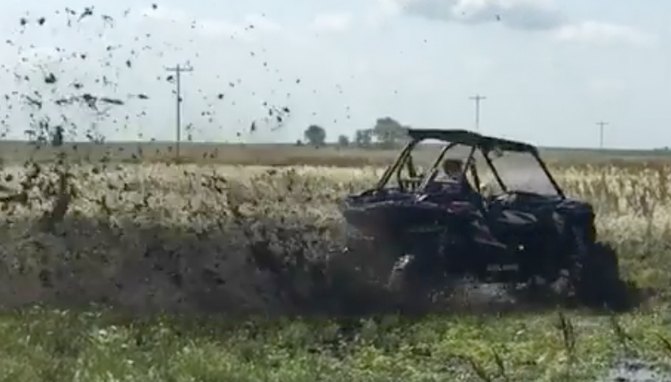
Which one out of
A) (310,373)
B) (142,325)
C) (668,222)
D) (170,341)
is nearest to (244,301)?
(142,325)

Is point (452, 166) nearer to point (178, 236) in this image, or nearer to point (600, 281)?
point (600, 281)

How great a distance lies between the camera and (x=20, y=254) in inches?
727

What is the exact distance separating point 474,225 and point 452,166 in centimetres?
110

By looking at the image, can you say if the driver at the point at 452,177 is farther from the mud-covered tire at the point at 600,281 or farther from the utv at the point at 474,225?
the mud-covered tire at the point at 600,281

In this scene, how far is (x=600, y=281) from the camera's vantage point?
1825 centimetres

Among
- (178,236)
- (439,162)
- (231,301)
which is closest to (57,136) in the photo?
(178,236)

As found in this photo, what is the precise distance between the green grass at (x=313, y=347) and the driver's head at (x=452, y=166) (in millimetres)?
2774

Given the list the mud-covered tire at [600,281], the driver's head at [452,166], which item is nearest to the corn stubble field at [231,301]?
the mud-covered tire at [600,281]

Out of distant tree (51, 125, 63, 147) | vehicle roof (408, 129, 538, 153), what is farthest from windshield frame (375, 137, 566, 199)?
distant tree (51, 125, 63, 147)

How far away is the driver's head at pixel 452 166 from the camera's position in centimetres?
1802

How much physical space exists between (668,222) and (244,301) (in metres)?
10.2

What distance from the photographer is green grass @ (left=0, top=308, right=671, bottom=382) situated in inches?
431

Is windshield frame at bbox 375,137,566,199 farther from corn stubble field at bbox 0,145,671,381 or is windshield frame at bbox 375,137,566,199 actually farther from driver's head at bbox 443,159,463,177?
corn stubble field at bbox 0,145,671,381

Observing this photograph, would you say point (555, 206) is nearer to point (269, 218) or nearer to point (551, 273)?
point (551, 273)
